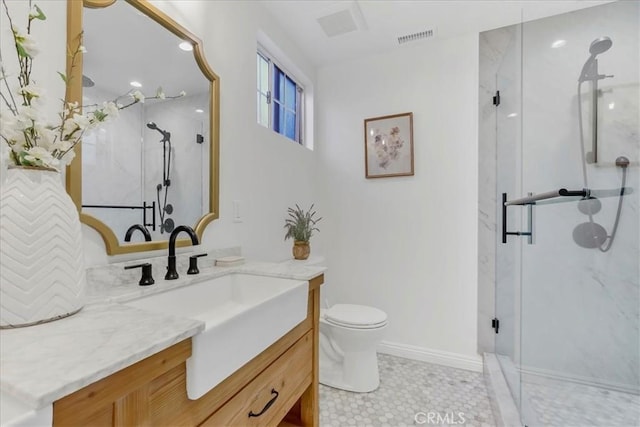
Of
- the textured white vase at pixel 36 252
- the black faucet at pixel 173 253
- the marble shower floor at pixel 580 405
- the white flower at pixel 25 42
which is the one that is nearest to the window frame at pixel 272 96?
the black faucet at pixel 173 253

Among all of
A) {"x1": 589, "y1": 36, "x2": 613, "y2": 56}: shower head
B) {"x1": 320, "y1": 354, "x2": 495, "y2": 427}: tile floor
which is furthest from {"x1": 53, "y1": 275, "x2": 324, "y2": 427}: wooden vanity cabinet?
{"x1": 589, "y1": 36, "x2": 613, "y2": 56}: shower head

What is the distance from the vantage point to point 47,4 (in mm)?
895

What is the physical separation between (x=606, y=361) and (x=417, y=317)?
1.09m

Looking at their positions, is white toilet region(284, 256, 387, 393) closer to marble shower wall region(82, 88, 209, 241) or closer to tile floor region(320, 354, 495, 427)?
tile floor region(320, 354, 495, 427)

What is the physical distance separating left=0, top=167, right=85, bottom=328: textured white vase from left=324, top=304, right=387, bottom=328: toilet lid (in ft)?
4.67

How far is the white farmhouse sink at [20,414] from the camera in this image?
0.37 m

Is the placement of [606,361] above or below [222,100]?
below

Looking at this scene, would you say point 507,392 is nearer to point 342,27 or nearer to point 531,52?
point 531,52

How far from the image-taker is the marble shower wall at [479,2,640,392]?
1.68 meters

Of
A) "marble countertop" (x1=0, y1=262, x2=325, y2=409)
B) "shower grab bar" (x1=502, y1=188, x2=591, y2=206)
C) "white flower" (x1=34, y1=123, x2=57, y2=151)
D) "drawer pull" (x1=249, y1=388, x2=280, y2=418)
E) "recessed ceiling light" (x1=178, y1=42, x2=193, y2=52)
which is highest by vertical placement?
"recessed ceiling light" (x1=178, y1=42, x2=193, y2=52)

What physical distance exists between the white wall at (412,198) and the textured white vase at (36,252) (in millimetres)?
2042

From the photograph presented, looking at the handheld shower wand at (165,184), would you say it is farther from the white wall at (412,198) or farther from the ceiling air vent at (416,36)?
the ceiling air vent at (416,36)

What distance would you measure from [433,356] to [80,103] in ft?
8.28

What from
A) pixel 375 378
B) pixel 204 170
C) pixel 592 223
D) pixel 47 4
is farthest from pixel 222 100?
pixel 592 223
